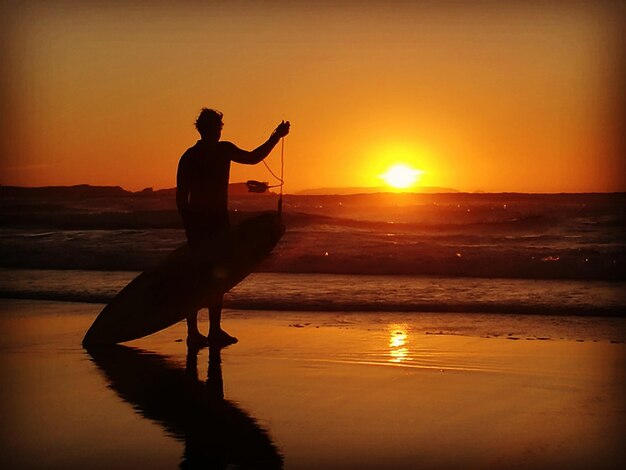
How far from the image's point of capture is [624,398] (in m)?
5.27

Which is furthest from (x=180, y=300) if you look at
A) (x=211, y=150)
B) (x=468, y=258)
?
(x=468, y=258)

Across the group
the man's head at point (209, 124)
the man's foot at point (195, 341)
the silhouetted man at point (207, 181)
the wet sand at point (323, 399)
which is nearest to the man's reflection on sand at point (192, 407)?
the wet sand at point (323, 399)

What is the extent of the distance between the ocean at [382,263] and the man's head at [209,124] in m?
2.17

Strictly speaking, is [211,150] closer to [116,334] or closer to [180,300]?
[180,300]

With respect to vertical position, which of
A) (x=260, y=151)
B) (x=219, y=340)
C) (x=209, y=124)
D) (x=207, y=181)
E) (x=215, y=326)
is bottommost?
(x=219, y=340)

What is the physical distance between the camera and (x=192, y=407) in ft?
16.6

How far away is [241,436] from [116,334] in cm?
328

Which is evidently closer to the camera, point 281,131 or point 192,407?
point 192,407

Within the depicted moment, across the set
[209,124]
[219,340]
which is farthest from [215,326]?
[209,124]

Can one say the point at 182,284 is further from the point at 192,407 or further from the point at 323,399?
the point at 323,399

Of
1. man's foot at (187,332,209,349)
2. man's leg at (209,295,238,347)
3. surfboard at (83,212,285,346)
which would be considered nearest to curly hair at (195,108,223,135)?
surfboard at (83,212,285,346)

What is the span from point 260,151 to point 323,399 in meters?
2.80

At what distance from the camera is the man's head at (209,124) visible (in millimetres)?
7348

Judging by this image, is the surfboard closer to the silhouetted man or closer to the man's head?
the silhouetted man
